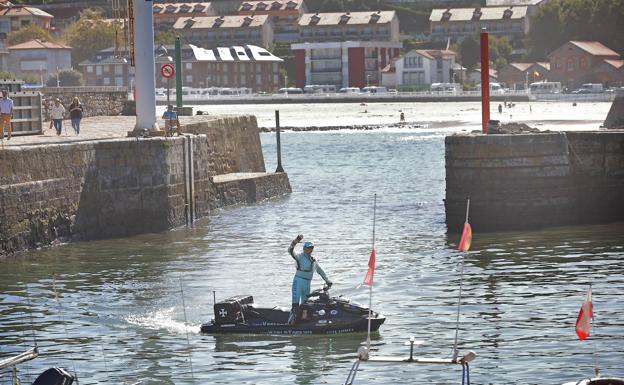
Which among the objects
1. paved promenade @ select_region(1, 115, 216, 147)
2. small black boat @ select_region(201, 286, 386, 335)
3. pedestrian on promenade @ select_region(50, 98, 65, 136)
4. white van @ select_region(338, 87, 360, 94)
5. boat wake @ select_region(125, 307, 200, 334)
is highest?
pedestrian on promenade @ select_region(50, 98, 65, 136)

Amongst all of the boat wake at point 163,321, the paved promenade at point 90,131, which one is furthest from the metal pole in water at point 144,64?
the boat wake at point 163,321

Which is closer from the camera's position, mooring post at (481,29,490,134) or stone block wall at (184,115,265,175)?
mooring post at (481,29,490,134)

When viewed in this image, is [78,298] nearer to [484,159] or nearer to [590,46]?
[484,159]

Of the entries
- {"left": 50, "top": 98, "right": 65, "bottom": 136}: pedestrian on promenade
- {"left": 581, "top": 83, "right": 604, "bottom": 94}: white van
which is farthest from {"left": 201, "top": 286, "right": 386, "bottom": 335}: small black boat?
{"left": 581, "top": 83, "right": 604, "bottom": 94}: white van

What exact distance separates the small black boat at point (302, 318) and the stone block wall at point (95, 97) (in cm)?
3360

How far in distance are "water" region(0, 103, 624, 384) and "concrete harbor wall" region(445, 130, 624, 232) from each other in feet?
2.78

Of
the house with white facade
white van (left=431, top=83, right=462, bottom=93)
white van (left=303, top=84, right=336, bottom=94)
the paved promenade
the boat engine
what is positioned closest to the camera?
the boat engine

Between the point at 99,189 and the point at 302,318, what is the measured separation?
50.6 ft

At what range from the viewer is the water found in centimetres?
2358

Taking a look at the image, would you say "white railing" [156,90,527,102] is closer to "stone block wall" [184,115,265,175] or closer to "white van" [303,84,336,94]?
"white van" [303,84,336,94]

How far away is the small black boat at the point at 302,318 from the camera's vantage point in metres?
25.5

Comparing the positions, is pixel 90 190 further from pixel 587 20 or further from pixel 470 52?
pixel 470 52

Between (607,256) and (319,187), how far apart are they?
1100 inches

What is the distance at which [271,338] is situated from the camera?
2597cm
